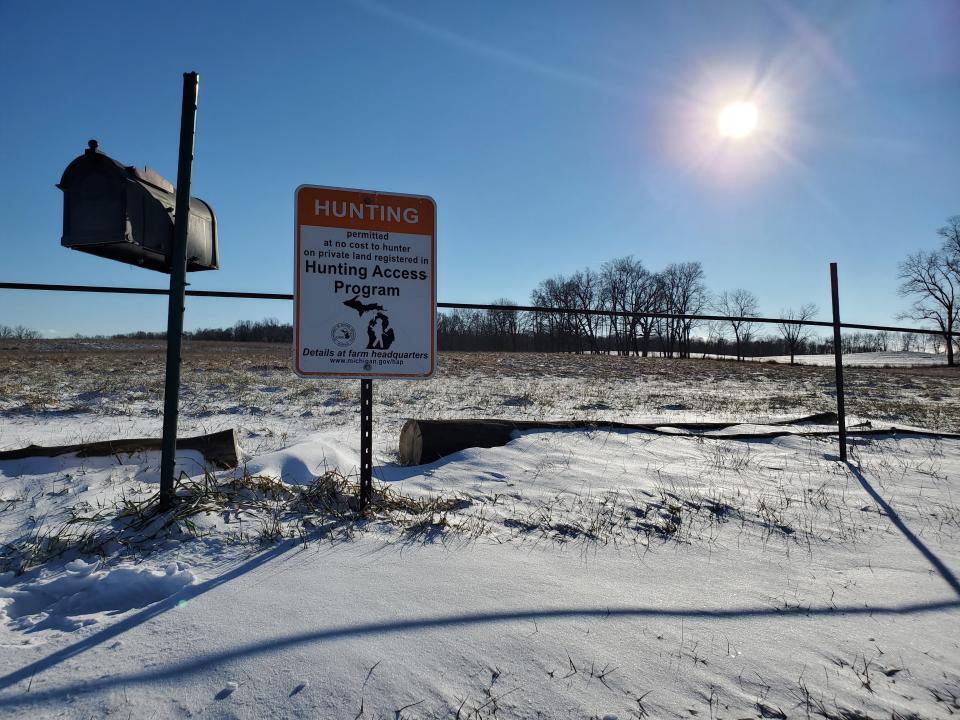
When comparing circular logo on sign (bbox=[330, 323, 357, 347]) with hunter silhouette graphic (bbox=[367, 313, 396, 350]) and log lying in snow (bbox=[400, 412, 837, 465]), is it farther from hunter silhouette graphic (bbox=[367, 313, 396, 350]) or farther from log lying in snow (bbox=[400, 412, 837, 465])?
log lying in snow (bbox=[400, 412, 837, 465])

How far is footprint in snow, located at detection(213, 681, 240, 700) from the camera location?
1511 millimetres

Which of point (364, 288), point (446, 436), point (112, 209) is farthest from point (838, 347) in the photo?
point (112, 209)

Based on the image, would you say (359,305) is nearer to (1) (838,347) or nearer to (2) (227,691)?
(2) (227,691)

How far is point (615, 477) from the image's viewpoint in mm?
4219

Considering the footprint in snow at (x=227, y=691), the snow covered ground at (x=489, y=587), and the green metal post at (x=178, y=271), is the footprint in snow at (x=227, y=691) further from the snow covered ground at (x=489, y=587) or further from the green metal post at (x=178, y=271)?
the green metal post at (x=178, y=271)

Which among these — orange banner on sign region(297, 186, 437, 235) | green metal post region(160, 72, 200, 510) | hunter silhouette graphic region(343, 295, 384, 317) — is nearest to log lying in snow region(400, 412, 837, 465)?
hunter silhouette graphic region(343, 295, 384, 317)

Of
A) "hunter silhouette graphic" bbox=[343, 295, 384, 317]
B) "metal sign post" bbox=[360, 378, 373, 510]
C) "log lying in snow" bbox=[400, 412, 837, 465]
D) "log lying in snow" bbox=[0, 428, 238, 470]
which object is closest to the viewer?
"metal sign post" bbox=[360, 378, 373, 510]

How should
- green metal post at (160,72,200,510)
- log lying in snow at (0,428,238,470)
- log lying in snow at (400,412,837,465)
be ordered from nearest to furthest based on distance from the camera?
green metal post at (160,72,200,510)
log lying in snow at (0,428,238,470)
log lying in snow at (400,412,837,465)

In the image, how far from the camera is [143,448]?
397cm

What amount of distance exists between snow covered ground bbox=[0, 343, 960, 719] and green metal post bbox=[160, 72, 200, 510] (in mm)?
288

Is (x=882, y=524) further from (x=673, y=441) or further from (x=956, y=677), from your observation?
(x=673, y=441)

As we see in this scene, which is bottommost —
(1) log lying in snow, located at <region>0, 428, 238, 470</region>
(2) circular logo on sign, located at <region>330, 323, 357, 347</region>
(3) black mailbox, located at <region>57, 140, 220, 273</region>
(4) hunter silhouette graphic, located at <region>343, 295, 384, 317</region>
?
(1) log lying in snow, located at <region>0, 428, 238, 470</region>

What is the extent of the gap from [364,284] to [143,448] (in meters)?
2.27

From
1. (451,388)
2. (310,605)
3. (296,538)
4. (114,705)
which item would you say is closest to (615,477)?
(296,538)
